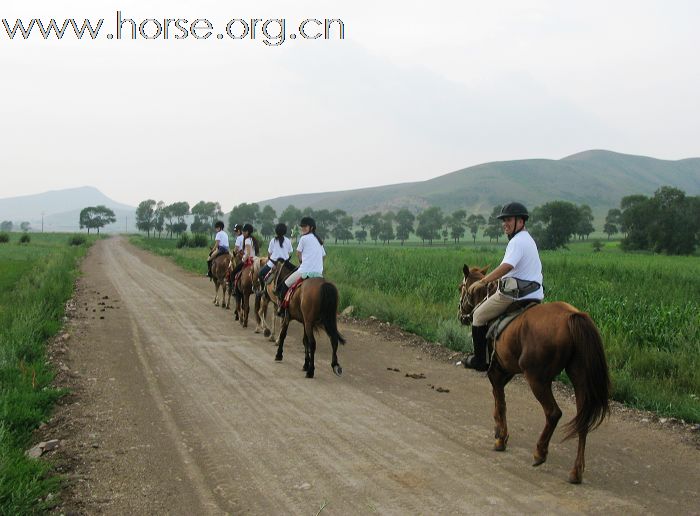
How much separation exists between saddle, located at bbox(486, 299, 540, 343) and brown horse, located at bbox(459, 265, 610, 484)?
95mm

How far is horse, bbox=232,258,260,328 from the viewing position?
15109mm

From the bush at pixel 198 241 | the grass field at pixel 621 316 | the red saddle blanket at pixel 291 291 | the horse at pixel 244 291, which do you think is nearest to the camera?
the grass field at pixel 621 316

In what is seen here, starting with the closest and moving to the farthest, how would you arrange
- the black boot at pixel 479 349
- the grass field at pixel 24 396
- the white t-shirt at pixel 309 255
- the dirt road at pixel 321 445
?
the grass field at pixel 24 396, the dirt road at pixel 321 445, the black boot at pixel 479 349, the white t-shirt at pixel 309 255

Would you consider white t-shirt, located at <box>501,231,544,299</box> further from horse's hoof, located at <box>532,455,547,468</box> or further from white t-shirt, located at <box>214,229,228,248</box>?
white t-shirt, located at <box>214,229,228,248</box>

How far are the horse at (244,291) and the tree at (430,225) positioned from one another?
140 meters

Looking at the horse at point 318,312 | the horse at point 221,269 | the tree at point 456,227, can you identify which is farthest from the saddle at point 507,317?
the tree at point 456,227

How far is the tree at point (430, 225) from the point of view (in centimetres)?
16188

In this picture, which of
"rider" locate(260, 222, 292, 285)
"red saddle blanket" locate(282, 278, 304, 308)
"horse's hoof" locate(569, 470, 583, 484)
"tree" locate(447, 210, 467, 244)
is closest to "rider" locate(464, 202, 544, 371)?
"horse's hoof" locate(569, 470, 583, 484)

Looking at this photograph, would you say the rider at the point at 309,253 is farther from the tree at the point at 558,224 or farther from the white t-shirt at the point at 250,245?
the tree at the point at 558,224

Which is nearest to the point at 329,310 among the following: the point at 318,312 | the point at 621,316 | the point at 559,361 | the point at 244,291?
the point at 318,312

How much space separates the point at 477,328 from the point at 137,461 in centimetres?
409

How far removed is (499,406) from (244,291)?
10.0 meters

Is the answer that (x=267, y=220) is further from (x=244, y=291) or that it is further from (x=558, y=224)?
(x=244, y=291)

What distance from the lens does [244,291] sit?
15.5 metres
